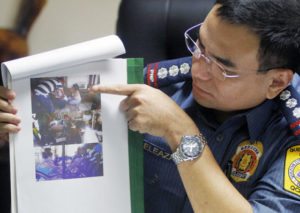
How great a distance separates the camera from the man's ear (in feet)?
2.46

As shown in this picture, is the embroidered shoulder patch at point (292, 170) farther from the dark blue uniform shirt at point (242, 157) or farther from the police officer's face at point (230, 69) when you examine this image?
the police officer's face at point (230, 69)

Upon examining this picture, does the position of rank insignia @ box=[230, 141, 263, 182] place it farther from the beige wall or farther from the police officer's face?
the beige wall

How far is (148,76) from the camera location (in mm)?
871

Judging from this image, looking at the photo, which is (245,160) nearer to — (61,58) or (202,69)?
(202,69)

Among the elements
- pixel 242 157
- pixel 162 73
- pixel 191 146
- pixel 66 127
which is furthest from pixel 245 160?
pixel 66 127

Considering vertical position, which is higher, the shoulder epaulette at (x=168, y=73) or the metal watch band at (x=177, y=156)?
the shoulder epaulette at (x=168, y=73)

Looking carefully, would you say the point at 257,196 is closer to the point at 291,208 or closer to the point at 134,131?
the point at 291,208

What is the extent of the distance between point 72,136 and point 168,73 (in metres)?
0.24

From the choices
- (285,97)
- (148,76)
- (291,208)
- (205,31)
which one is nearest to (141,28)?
(148,76)

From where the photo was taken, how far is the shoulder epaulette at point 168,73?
858 millimetres

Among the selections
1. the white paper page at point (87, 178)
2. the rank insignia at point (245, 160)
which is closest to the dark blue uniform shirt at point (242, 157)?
the rank insignia at point (245, 160)

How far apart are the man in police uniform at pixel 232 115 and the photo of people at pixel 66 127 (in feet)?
0.15

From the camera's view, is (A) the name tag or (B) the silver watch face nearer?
(B) the silver watch face

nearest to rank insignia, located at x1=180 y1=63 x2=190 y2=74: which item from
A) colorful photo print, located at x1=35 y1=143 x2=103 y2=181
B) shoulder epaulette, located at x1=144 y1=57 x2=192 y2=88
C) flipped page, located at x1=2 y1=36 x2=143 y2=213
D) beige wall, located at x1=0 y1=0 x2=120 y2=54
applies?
shoulder epaulette, located at x1=144 y1=57 x2=192 y2=88
